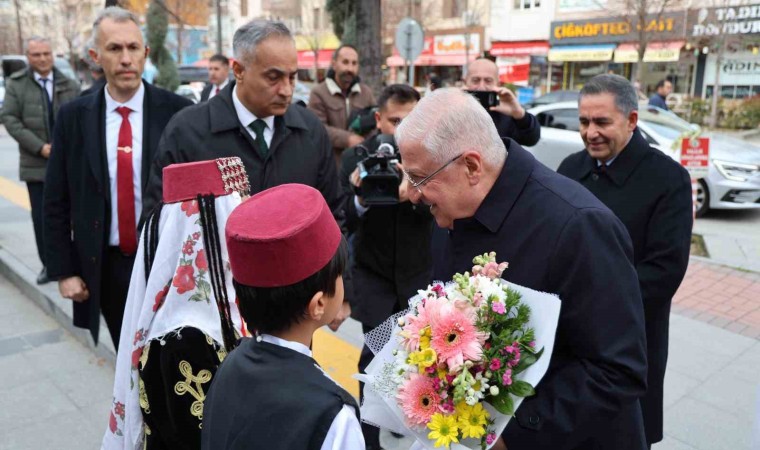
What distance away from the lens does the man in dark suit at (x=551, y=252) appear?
1.60m

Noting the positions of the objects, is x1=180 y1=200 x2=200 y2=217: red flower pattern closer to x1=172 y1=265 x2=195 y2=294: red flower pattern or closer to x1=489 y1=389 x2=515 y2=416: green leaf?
x1=172 y1=265 x2=195 y2=294: red flower pattern

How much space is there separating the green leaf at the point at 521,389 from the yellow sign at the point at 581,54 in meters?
28.7

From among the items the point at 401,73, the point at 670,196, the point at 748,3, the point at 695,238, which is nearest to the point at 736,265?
the point at 695,238

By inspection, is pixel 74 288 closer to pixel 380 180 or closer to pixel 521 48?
pixel 380 180

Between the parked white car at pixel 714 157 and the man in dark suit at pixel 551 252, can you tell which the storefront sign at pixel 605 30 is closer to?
the parked white car at pixel 714 157

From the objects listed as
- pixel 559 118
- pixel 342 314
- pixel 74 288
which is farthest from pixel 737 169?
pixel 74 288

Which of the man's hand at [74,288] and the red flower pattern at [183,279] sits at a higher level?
the red flower pattern at [183,279]

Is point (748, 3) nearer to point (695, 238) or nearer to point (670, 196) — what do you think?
point (695, 238)

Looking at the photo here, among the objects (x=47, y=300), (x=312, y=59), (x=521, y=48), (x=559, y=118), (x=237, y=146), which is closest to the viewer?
(x=237, y=146)

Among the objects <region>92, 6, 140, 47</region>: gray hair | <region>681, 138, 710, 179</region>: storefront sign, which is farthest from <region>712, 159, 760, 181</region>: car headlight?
<region>92, 6, 140, 47</region>: gray hair

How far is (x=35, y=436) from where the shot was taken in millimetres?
3559

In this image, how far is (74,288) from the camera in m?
3.28

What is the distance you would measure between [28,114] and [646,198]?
5.61 meters

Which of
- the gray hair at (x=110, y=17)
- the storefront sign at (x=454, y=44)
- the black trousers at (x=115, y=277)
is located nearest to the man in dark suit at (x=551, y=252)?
the black trousers at (x=115, y=277)
